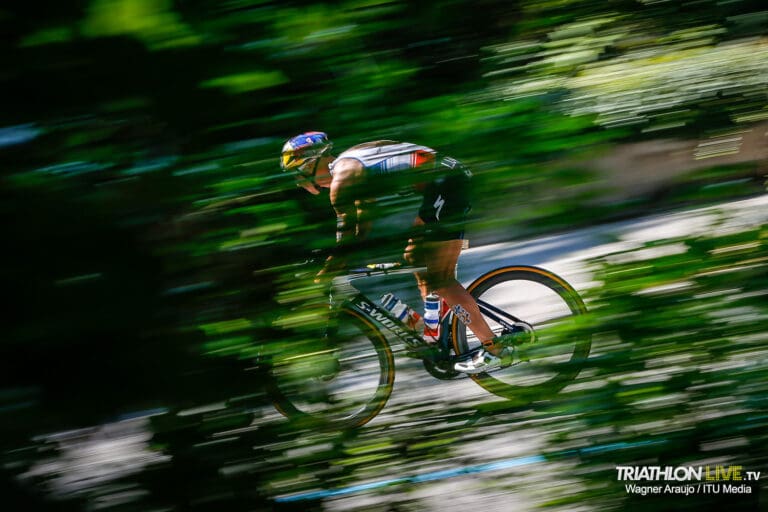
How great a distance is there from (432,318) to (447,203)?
1.24 feet

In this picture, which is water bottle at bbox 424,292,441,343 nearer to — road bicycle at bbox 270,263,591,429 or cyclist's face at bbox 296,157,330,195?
road bicycle at bbox 270,263,591,429

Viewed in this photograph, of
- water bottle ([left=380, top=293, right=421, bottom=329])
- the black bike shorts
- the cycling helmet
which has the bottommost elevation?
water bottle ([left=380, top=293, right=421, bottom=329])

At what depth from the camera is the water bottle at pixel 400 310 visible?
4.76 ft

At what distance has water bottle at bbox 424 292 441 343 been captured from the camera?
147 centimetres

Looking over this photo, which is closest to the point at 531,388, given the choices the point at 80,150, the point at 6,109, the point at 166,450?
the point at 166,450

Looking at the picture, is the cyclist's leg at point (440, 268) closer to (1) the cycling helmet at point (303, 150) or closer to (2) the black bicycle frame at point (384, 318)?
(2) the black bicycle frame at point (384, 318)

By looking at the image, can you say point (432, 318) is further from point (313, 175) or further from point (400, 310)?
point (313, 175)

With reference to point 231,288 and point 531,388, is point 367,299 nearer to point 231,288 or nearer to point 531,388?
point 231,288

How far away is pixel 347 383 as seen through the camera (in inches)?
61.2
